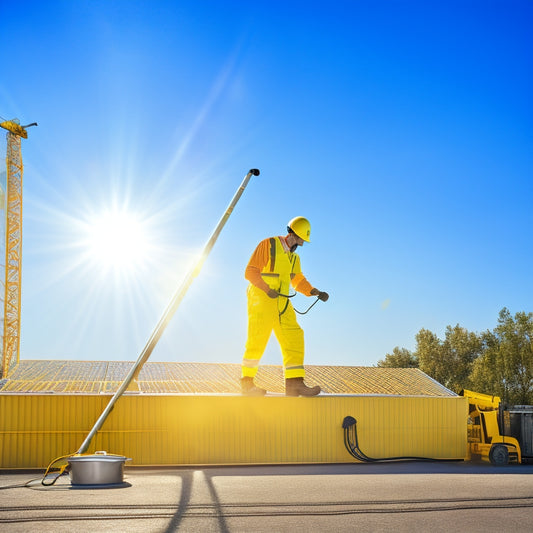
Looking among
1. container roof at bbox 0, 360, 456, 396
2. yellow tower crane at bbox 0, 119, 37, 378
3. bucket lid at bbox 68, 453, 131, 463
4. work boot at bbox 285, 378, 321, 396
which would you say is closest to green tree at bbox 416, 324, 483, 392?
yellow tower crane at bbox 0, 119, 37, 378

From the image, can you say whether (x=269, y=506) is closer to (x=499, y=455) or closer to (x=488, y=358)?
(x=499, y=455)

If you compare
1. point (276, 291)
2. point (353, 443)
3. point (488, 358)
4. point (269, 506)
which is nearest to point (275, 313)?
point (276, 291)

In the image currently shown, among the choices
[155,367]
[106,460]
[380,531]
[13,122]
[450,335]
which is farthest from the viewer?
[450,335]

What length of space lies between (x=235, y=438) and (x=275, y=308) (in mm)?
6036

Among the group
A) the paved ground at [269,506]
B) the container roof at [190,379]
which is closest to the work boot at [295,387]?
the paved ground at [269,506]

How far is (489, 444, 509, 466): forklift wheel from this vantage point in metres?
17.8

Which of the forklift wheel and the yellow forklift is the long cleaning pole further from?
the forklift wheel

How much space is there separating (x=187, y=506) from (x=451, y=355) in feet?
201

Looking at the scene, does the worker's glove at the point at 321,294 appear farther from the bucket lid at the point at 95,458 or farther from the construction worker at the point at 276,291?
the bucket lid at the point at 95,458

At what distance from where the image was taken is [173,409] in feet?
53.3

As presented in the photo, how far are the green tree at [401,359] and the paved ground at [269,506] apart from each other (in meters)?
60.6

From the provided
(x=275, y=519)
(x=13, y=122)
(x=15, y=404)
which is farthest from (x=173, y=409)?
(x=13, y=122)

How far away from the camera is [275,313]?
38.4 ft

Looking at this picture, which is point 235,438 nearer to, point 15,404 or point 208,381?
point 208,381
